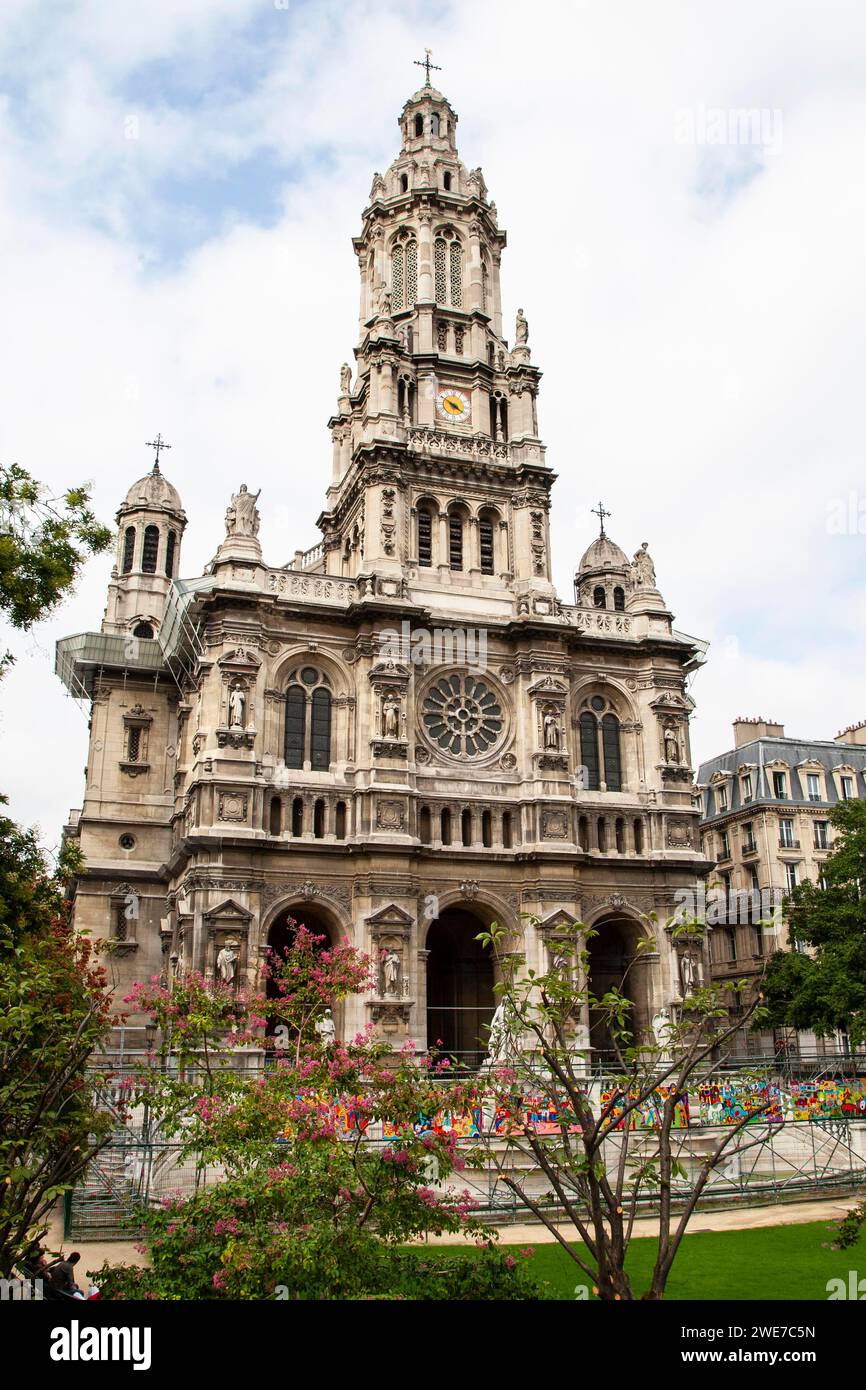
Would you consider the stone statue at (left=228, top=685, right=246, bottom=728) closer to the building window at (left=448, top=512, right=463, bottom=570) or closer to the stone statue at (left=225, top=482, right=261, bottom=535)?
the stone statue at (left=225, top=482, right=261, bottom=535)

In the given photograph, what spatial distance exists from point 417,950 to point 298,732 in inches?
377

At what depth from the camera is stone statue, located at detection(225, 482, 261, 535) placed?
44906 millimetres

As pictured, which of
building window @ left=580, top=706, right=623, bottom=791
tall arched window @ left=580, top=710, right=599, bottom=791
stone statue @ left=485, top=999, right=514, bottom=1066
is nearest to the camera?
stone statue @ left=485, top=999, right=514, bottom=1066

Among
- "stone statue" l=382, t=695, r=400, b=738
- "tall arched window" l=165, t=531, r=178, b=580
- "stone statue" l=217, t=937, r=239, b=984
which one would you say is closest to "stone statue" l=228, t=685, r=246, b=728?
"stone statue" l=382, t=695, r=400, b=738

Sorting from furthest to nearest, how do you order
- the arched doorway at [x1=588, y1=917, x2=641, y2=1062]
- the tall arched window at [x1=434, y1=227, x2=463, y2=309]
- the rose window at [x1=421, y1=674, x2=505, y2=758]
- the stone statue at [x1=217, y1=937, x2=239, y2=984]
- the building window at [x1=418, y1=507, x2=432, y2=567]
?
the tall arched window at [x1=434, y1=227, x2=463, y2=309] → the building window at [x1=418, y1=507, x2=432, y2=567] → the arched doorway at [x1=588, y1=917, x2=641, y2=1062] → the rose window at [x1=421, y1=674, x2=505, y2=758] → the stone statue at [x1=217, y1=937, x2=239, y2=984]

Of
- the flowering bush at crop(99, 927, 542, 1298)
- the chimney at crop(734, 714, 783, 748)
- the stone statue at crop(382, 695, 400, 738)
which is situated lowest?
the flowering bush at crop(99, 927, 542, 1298)

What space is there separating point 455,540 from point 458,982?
1909 cm

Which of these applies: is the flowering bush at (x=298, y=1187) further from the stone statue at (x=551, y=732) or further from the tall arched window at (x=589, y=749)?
the tall arched window at (x=589, y=749)

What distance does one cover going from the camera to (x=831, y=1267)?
2031 cm

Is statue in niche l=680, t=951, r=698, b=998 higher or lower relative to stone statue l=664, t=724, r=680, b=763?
lower

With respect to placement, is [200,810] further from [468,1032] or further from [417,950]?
[468,1032]

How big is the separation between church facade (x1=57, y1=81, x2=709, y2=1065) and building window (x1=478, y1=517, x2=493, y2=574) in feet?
0.60

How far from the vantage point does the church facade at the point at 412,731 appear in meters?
41.2
